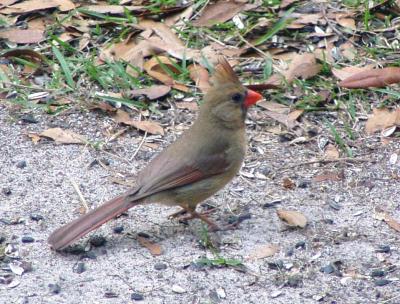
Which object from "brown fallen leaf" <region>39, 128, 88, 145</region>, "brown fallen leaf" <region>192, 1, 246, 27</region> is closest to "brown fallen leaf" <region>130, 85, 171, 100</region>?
"brown fallen leaf" <region>39, 128, 88, 145</region>

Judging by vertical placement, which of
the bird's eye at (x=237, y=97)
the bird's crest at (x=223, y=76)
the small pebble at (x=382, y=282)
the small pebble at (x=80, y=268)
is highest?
the bird's crest at (x=223, y=76)

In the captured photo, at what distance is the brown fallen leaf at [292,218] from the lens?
18.1ft

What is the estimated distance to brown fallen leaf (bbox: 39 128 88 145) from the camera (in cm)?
629

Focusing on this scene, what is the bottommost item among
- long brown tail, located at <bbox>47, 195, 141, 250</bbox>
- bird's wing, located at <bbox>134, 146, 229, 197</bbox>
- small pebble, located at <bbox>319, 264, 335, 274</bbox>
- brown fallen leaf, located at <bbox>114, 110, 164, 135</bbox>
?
brown fallen leaf, located at <bbox>114, 110, 164, 135</bbox>

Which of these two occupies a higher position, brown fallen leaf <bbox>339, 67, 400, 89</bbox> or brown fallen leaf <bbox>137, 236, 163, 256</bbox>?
brown fallen leaf <bbox>339, 67, 400, 89</bbox>

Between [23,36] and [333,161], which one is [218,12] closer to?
[23,36]

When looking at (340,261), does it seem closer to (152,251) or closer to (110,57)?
(152,251)

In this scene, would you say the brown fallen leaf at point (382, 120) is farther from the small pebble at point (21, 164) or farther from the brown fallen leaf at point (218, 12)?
the small pebble at point (21, 164)

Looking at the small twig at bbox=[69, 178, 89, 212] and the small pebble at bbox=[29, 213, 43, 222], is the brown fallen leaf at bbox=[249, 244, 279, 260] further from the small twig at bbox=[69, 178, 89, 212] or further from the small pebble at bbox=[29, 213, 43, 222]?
the small pebble at bbox=[29, 213, 43, 222]

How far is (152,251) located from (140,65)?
1.84 metres

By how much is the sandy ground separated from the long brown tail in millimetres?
107

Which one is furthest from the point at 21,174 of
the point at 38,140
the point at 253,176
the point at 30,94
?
the point at 253,176

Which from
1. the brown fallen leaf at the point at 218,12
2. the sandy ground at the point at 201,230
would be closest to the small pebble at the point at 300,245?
the sandy ground at the point at 201,230

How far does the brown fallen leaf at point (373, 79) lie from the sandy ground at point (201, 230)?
1.56 ft
